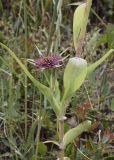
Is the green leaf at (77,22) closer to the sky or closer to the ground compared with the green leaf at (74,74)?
closer to the sky

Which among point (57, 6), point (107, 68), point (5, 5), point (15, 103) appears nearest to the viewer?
point (57, 6)

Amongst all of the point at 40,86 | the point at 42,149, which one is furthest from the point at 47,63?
the point at 42,149

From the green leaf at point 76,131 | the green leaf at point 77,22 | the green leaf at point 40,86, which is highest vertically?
the green leaf at point 77,22

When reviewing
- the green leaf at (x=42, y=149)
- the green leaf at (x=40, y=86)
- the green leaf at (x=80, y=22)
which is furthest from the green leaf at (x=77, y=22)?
the green leaf at (x=42, y=149)

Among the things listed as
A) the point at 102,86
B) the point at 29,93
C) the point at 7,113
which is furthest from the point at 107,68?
the point at 7,113

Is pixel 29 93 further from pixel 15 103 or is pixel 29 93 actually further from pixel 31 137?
pixel 31 137

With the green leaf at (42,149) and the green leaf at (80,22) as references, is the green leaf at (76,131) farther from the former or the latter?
the green leaf at (42,149)

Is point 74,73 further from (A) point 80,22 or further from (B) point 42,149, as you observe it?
(B) point 42,149
